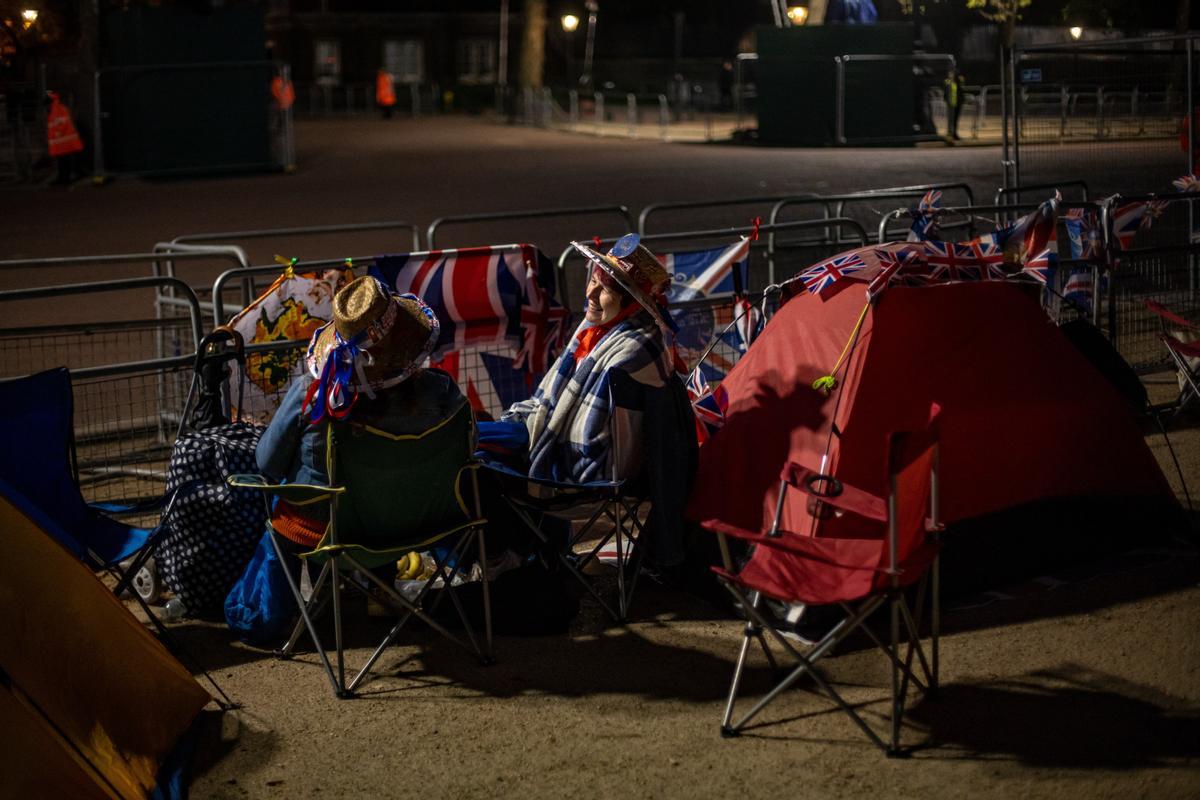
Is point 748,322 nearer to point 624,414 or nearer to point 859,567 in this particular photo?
point 624,414

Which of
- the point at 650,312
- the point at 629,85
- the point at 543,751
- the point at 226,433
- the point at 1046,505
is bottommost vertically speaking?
the point at 543,751

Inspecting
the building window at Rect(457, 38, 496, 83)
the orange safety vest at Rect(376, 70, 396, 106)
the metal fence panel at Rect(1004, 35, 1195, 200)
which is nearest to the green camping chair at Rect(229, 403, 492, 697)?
the metal fence panel at Rect(1004, 35, 1195, 200)

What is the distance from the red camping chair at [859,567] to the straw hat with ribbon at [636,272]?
3.41 ft

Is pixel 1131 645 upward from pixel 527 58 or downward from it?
downward

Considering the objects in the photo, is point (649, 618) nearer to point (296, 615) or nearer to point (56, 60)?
point (296, 615)

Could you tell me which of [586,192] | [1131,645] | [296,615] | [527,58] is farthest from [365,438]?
[527,58]

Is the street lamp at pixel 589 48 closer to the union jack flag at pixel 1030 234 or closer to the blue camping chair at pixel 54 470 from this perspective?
the union jack flag at pixel 1030 234

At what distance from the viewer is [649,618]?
5.70 m

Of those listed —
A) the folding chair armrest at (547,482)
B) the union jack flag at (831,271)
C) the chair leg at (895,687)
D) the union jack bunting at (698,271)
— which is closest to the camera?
the chair leg at (895,687)

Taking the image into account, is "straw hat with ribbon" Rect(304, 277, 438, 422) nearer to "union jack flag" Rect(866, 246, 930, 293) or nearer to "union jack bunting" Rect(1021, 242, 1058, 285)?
"union jack flag" Rect(866, 246, 930, 293)

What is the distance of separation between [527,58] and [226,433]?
43.2 metres

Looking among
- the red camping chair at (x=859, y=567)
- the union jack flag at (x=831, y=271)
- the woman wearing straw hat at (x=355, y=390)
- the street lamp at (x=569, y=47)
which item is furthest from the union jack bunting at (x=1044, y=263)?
the street lamp at (x=569, y=47)

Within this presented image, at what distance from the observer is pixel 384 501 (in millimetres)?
5008

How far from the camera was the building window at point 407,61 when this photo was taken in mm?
58312
